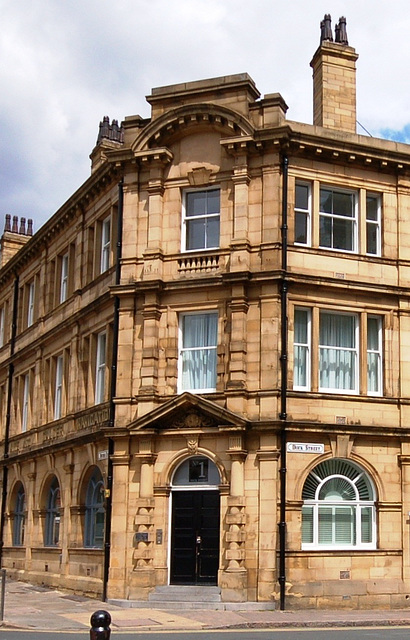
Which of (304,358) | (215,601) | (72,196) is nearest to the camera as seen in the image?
(215,601)

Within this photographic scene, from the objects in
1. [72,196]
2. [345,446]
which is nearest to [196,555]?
[345,446]

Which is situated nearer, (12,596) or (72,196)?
(12,596)

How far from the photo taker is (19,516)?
3688 cm

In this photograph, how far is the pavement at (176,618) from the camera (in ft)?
65.7

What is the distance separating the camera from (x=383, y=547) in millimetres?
24688

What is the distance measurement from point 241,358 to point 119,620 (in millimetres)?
7408

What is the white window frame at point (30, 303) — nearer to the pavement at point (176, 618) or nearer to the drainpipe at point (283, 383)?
the pavement at point (176, 618)

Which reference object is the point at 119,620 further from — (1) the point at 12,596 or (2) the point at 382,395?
(2) the point at 382,395

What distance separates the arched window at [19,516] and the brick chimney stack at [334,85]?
60.1 ft

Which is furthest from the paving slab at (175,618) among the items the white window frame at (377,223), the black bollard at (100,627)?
the black bollard at (100,627)

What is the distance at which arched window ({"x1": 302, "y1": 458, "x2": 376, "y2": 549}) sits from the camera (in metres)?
24.6

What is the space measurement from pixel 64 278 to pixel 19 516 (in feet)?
32.1

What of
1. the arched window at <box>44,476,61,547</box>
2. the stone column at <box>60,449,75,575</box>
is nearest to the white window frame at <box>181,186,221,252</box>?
the stone column at <box>60,449,75,575</box>

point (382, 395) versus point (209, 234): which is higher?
point (209, 234)
